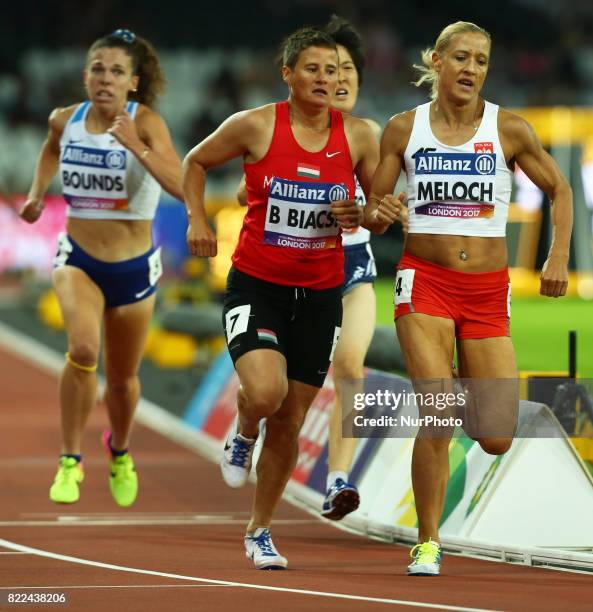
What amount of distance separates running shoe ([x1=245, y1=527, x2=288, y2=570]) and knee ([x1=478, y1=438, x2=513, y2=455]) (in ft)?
3.54

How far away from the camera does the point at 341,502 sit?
8344mm

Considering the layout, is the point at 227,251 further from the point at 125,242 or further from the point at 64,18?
the point at 64,18

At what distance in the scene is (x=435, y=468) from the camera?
284 inches

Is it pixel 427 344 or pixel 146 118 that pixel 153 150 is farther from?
pixel 427 344

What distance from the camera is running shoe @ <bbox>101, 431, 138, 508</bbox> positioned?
32.7 feet

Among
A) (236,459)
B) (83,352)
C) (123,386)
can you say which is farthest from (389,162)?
(123,386)

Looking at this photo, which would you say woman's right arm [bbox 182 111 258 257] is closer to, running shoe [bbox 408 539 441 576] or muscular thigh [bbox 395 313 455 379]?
muscular thigh [bbox 395 313 455 379]

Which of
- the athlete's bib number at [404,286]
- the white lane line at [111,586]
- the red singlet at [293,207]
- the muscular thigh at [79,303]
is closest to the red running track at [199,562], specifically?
the white lane line at [111,586]

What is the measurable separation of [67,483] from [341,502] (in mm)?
1941

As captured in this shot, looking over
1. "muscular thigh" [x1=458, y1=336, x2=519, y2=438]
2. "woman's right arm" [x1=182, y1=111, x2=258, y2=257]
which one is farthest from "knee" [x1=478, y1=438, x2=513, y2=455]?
"woman's right arm" [x1=182, y1=111, x2=258, y2=257]

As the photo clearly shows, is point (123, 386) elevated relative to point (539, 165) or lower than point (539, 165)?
lower

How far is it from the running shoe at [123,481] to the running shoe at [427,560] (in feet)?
10.2

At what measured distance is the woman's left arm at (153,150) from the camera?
886 centimetres

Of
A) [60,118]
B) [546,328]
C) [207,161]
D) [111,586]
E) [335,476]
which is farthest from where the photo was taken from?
[546,328]
